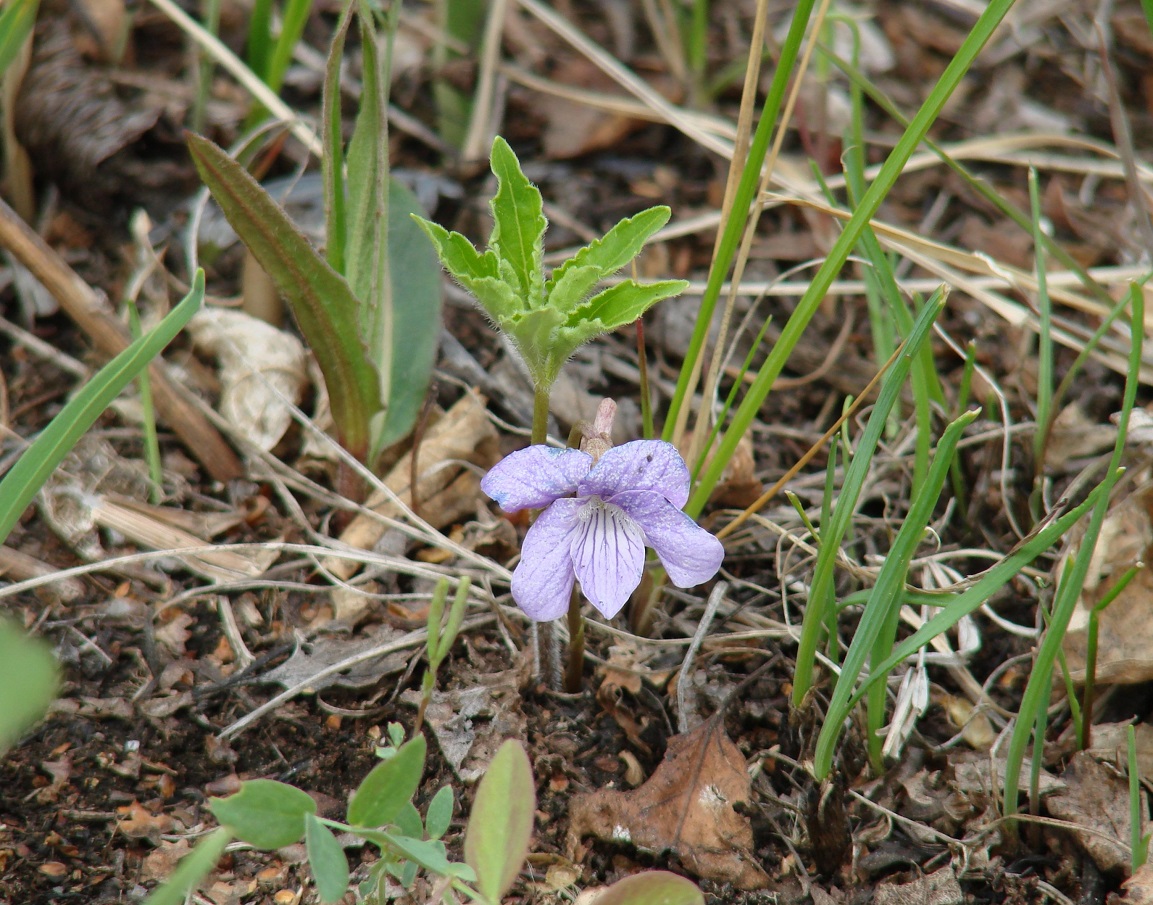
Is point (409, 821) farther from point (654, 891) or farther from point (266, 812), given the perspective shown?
point (654, 891)

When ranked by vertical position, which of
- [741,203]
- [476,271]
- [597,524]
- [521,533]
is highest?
[741,203]

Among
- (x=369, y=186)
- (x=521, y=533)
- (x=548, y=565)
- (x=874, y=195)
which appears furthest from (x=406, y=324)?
(x=874, y=195)

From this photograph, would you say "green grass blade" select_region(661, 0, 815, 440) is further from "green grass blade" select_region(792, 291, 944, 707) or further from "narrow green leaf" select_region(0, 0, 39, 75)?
"narrow green leaf" select_region(0, 0, 39, 75)

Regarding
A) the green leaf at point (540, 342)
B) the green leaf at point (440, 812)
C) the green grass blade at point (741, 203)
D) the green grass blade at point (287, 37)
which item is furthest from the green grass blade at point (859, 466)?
the green grass blade at point (287, 37)

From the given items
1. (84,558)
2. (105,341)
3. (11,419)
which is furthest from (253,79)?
(84,558)

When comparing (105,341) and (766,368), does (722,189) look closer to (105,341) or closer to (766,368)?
(766,368)

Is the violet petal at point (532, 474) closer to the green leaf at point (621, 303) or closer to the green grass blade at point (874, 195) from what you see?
the green leaf at point (621, 303)
